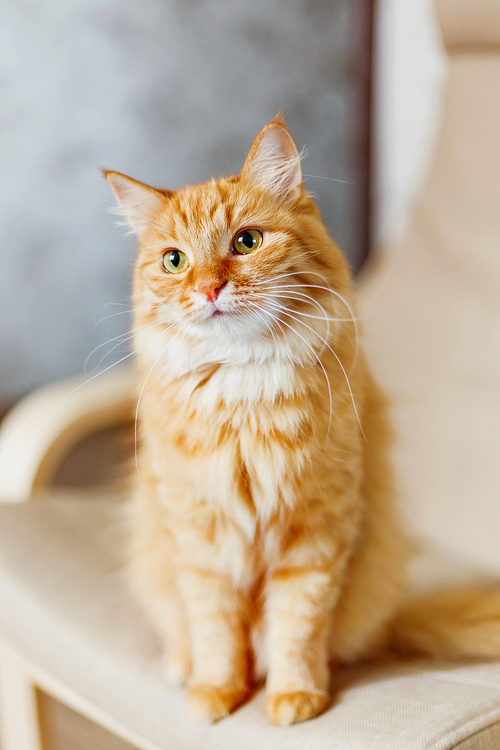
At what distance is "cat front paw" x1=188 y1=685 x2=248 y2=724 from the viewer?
78cm

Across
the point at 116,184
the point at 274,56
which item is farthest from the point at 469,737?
the point at 274,56

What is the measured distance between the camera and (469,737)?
2.26 ft

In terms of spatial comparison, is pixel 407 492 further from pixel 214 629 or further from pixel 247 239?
pixel 247 239

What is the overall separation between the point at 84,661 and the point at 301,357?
1.88ft

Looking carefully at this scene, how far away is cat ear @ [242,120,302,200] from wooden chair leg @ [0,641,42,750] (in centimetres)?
92

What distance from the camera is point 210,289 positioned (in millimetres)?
679

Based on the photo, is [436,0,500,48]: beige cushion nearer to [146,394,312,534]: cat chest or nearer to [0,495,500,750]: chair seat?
[146,394,312,534]: cat chest

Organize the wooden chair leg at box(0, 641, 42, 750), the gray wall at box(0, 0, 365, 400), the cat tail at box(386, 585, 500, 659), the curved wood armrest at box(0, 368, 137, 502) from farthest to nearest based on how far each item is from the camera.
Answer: the gray wall at box(0, 0, 365, 400) < the curved wood armrest at box(0, 368, 137, 502) < the wooden chair leg at box(0, 641, 42, 750) < the cat tail at box(386, 585, 500, 659)

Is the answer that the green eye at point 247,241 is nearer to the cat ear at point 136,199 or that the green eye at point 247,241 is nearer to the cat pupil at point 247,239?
the cat pupil at point 247,239

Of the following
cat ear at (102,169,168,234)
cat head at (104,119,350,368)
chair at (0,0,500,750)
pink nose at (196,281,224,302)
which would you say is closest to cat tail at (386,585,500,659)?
chair at (0,0,500,750)

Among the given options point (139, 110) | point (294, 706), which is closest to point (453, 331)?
point (294, 706)

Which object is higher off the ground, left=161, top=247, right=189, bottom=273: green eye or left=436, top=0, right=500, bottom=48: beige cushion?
left=436, top=0, right=500, bottom=48: beige cushion

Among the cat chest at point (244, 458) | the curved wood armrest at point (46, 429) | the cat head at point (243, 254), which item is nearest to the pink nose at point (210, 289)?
the cat head at point (243, 254)

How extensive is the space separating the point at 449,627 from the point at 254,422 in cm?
47
